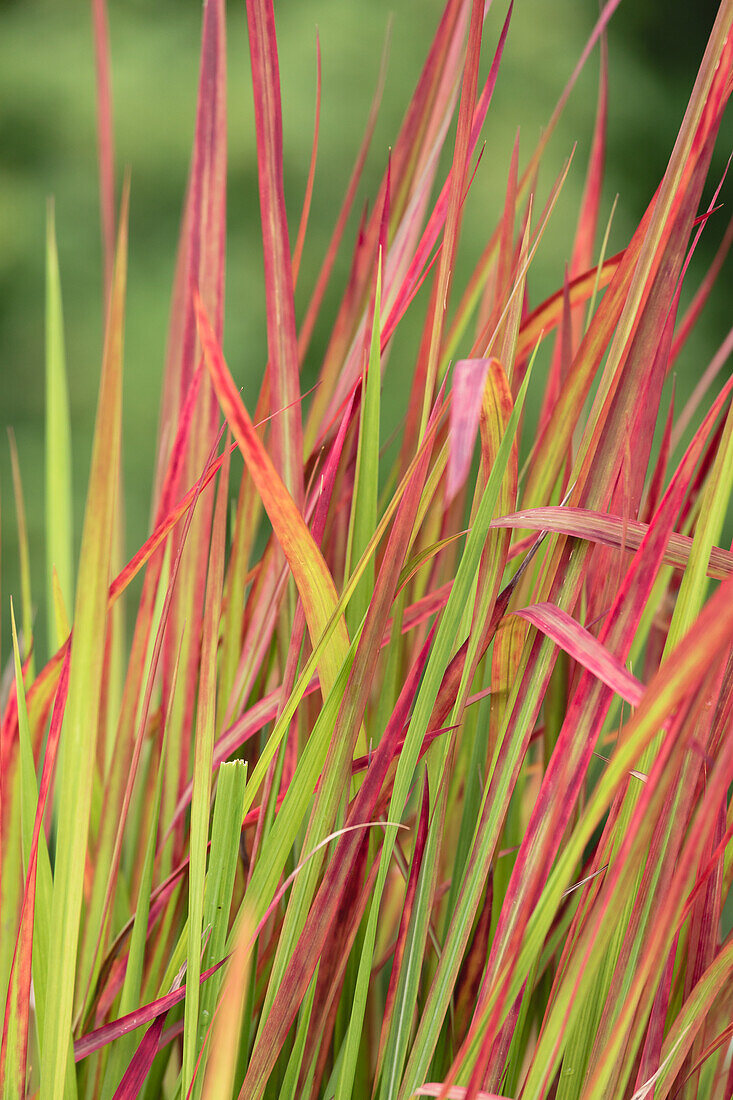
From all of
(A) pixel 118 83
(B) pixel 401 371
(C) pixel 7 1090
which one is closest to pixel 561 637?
(C) pixel 7 1090

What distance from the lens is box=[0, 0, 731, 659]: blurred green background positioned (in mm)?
492

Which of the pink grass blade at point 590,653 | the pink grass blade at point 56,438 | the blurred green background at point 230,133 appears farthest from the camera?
the blurred green background at point 230,133

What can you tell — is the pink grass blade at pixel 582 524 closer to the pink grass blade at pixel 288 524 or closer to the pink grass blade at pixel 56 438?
the pink grass blade at pixel 288 524

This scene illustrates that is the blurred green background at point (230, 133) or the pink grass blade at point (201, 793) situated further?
the blurred green background at point (230, 133)

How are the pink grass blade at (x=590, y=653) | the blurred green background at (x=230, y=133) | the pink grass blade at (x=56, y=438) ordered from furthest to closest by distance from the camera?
1. the blurred green background at (x=230, y=133)
2. the pink grass blade at (x=56, y=438)
3. the pink grass blade at (x=590, y=653)

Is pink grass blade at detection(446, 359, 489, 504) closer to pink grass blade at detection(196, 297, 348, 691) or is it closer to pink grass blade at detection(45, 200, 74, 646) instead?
pink grass blade at detection(196, 297, 348, 691)

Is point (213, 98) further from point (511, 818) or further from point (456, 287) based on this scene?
point (456, 287)

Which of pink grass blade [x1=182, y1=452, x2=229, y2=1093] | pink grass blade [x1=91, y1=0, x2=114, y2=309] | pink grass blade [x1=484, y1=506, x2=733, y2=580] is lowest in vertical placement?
pink grass blade [x1=182, y1=452, x2=229, y2=1093]

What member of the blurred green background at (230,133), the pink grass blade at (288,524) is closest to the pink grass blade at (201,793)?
the pink grass blade at (288,524)

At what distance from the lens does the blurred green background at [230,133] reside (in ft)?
1.62

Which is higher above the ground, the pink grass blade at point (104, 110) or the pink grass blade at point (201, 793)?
the pink grass blade at point (104, 110)

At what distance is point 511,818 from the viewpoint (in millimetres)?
191

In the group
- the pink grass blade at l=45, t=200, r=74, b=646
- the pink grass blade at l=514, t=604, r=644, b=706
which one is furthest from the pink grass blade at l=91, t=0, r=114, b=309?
the pink grass blade at l=514, t=604, r=644, b=706

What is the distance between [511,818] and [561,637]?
9 centimetres
